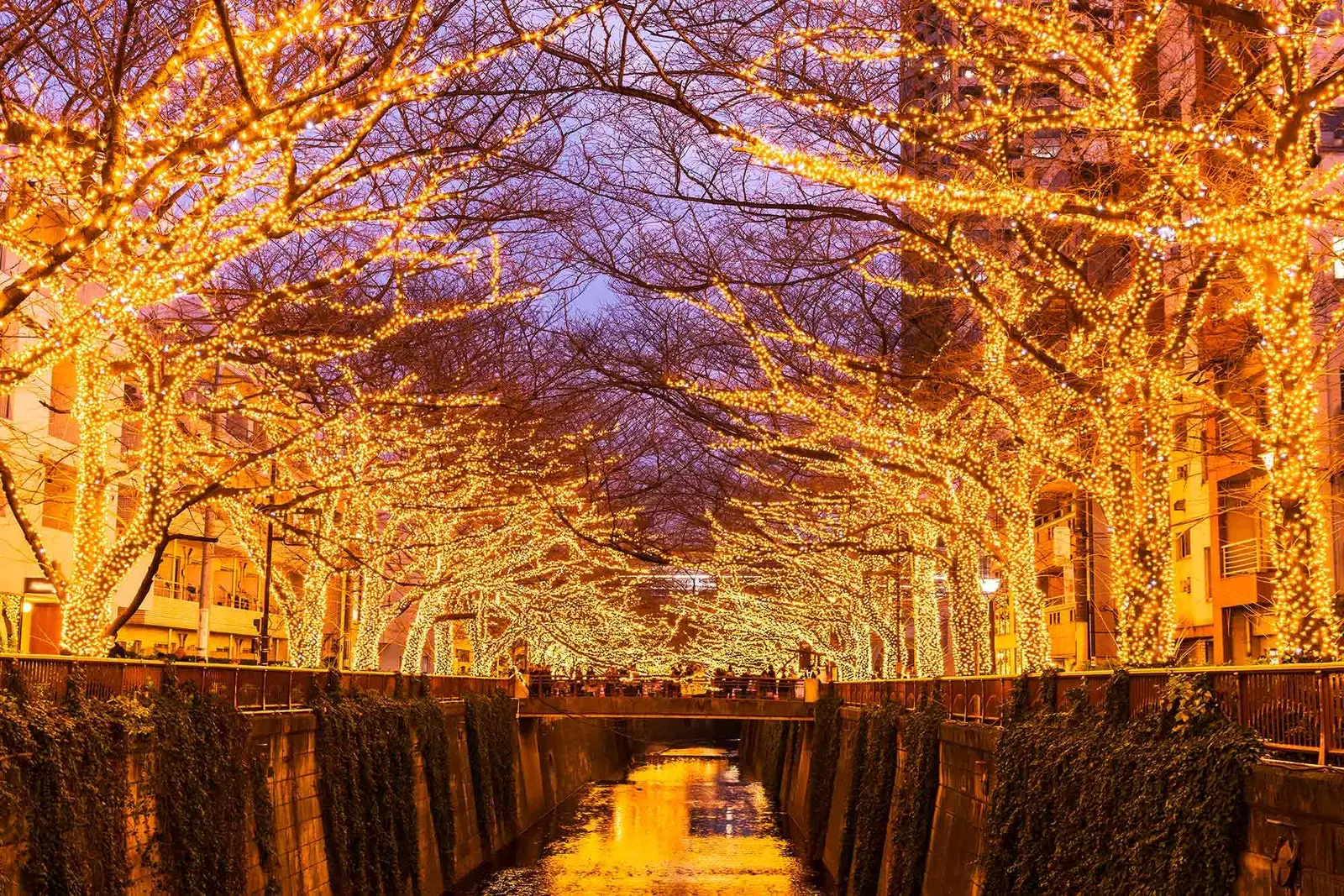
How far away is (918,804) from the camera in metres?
22.9

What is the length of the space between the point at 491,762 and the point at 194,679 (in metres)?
25.5

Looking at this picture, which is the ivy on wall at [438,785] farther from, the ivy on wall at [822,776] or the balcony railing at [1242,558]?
the balcony railing at [1242,558]

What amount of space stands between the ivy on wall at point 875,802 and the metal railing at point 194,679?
10.2 metres

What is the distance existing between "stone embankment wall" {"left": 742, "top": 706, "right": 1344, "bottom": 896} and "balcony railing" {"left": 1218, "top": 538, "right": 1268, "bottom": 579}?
10.6m

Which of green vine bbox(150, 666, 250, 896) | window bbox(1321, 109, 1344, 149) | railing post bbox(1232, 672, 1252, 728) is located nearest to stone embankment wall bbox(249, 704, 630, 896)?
green vine bbox(150, 666, 250, 896)

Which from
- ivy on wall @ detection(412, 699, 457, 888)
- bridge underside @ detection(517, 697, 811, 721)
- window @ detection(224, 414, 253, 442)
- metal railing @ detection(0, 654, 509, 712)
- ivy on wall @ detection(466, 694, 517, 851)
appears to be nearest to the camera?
metal railing @ detection(0, 654, 509, 712)

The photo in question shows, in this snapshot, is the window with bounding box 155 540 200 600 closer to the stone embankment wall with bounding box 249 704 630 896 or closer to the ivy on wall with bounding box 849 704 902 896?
the stone embankment wall with bounding box 249 704 630 896

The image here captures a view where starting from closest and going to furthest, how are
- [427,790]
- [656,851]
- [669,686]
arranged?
[427,790]
[656,851]
[669,686]

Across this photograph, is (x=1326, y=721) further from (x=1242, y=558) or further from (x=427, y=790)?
(x=1242, y=558)

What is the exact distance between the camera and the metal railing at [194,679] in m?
12.7

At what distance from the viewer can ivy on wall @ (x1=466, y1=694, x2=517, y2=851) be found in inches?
1555

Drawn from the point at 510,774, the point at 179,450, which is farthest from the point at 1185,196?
the point at 510,774

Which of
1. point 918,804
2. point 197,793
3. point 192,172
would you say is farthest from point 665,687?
point 192,172

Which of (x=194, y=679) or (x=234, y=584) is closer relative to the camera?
(x=194, y=679)
